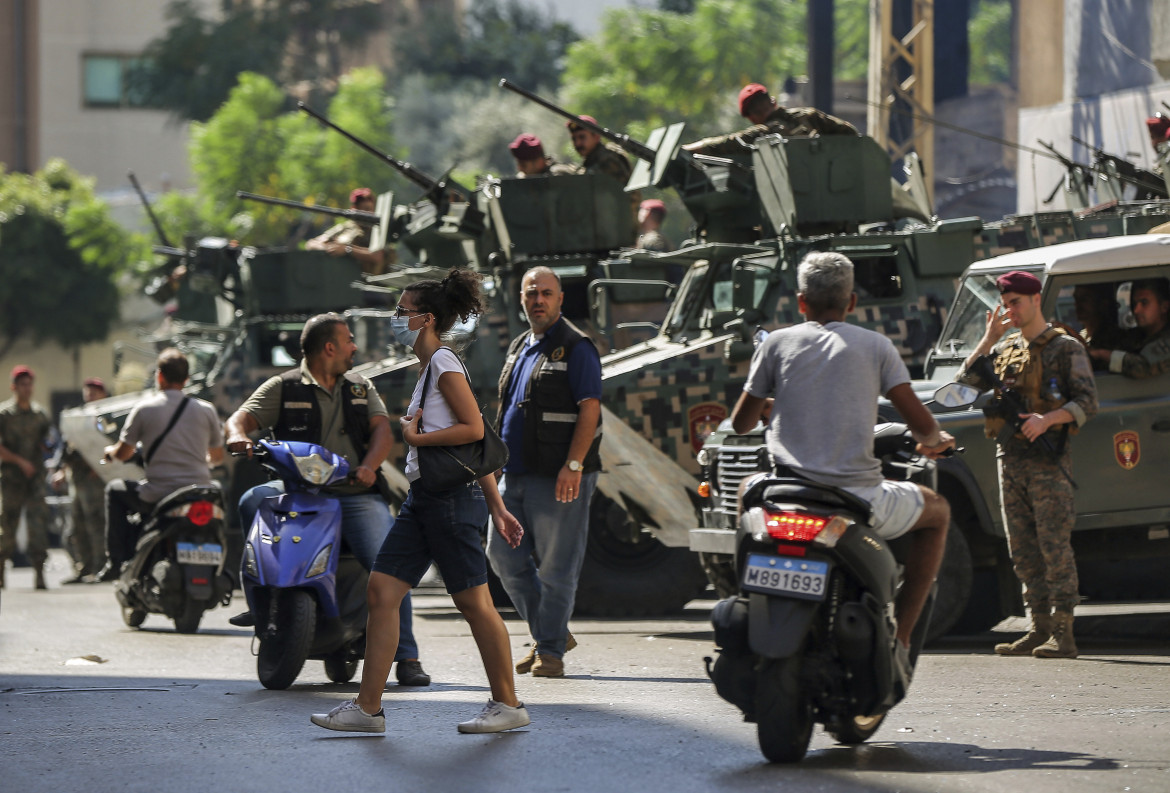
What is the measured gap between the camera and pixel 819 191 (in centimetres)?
1321

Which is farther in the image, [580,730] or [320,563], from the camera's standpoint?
[320,563]

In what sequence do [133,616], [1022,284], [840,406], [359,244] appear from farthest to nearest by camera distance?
[359,244] → [133,616] → [1022,284] → [840,406]

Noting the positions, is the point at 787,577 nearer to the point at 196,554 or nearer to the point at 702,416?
the point at 702,416

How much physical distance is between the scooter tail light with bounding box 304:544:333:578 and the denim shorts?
1602 mm

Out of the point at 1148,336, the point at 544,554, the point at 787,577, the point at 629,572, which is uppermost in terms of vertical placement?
the point at 1148,336

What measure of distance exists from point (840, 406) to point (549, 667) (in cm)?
303

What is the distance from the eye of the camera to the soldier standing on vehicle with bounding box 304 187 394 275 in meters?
19.3

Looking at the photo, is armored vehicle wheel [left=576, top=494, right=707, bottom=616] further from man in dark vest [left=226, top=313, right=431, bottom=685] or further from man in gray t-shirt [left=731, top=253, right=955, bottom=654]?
man in gray t-shirt [left=731, top=253, right=955, bottom=654]

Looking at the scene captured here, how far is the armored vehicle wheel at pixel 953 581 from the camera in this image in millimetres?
10062

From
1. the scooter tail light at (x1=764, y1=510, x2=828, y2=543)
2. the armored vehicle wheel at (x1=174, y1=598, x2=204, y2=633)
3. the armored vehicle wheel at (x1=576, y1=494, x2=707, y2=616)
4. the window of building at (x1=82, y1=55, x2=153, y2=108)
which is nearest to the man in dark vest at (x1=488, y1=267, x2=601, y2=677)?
the scooter tail light at (x1=764, y1=510, x2=828, y2=543)

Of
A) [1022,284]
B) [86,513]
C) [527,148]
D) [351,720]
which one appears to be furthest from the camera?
[86,513]

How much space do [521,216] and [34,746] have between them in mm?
9227

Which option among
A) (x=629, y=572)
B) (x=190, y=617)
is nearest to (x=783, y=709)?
(x=629, y=572)

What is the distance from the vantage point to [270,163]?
38.5 metres
